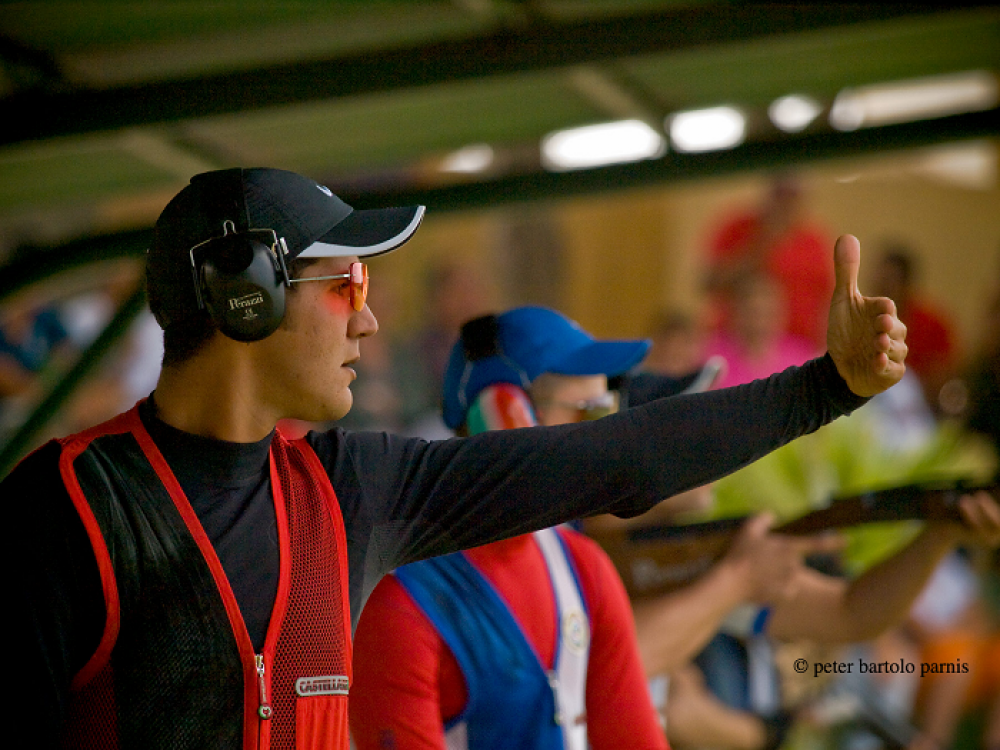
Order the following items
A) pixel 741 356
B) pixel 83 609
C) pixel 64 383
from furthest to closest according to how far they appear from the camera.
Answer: pixel 741 356
pixel 64 383
pixel 83 609

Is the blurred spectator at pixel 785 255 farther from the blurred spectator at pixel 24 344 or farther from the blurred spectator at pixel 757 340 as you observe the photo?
the blurred spectator at pixel 24 344

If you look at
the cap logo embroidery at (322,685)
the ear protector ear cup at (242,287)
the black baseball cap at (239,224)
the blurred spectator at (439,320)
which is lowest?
the cap logo embroidery at (322,685)

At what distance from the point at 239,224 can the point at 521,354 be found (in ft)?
3.18

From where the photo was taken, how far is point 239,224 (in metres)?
1.46

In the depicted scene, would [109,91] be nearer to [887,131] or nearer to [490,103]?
[490,103]

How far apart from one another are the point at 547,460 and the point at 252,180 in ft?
1.71

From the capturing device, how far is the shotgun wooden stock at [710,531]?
268cm

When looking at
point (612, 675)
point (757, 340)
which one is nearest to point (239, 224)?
point (612, 675)

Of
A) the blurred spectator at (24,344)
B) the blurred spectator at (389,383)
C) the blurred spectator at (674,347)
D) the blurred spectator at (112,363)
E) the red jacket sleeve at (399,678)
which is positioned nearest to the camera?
the red jacket sleeve at (399,678)

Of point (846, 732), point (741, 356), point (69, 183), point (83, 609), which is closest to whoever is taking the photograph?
point (83, 609)

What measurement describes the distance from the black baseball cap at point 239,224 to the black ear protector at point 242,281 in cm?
2

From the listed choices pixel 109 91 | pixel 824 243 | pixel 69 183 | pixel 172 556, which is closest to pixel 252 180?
pixel 172 556

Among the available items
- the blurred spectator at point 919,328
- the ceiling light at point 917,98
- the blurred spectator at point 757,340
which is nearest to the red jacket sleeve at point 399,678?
the blurred spectator at point 757,340

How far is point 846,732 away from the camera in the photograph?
4781 mm
